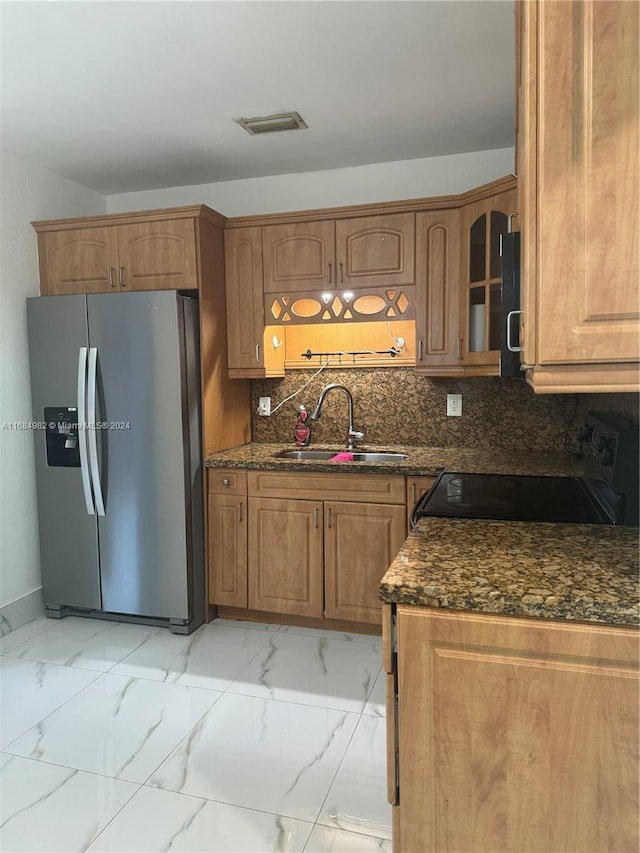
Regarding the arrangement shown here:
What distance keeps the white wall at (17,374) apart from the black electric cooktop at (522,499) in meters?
2.30

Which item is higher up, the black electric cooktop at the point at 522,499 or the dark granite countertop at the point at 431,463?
the dark granite countertop at the point at 431,463

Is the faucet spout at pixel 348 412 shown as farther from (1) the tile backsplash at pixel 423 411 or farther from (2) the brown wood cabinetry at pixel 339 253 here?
(2) the brown wood cabinetry at pixel 339 253

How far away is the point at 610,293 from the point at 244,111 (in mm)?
2071

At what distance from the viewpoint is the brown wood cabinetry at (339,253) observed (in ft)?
9.98

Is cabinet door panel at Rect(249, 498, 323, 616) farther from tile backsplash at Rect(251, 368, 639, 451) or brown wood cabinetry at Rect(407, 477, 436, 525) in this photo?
tile backsplash at Rect(251, 368, 639, 451)

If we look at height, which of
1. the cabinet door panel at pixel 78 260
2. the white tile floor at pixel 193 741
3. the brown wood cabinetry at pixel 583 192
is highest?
the cabinet door panel at pixel 78 260

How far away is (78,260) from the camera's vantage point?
329cm

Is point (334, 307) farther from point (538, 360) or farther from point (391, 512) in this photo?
point (538, 360)

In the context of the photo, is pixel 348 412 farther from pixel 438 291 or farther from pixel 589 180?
pixel 589 180

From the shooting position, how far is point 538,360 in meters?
1.30

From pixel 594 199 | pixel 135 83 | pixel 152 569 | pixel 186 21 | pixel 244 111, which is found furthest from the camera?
pixel 152 569

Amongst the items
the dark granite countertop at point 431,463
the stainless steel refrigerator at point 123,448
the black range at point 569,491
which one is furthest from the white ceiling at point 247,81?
the dark granite countertop at point 431,463

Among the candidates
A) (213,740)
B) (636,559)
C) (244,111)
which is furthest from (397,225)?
(213,740)

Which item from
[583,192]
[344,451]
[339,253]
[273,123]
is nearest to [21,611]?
[344,451]
